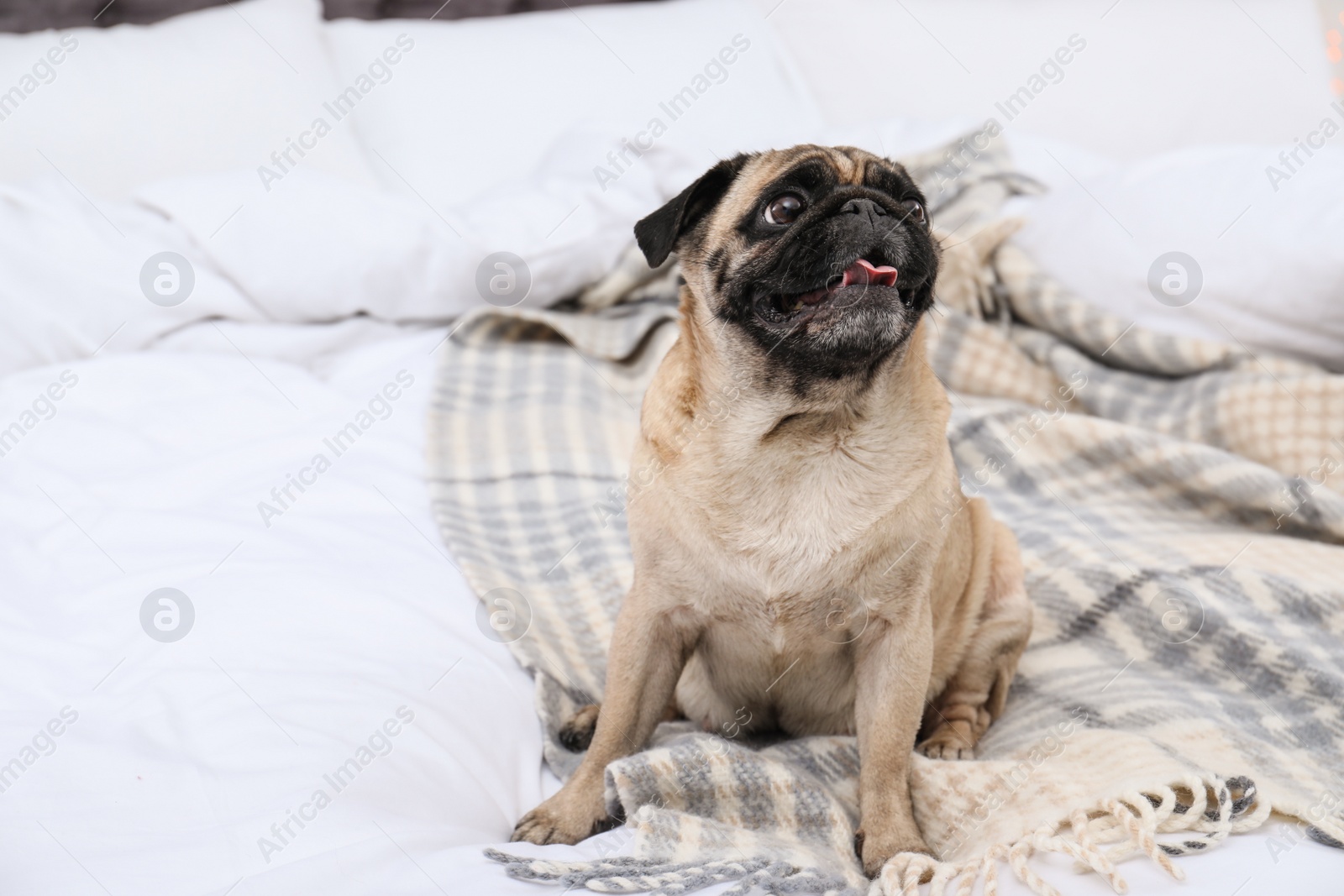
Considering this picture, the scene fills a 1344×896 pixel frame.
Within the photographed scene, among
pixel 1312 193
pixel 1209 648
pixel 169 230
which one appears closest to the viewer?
pixel 1209 648

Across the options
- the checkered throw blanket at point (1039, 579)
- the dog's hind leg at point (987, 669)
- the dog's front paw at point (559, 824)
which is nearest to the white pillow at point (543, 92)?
the checkered throw blanket at point (1039, 579)

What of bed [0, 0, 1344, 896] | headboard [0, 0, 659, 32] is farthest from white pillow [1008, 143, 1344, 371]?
headboard [0, 0, 659, 32]

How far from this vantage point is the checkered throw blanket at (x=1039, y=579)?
1264mm

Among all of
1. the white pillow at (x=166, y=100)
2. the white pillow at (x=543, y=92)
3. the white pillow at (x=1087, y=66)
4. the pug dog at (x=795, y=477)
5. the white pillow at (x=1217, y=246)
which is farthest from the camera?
the white pillow at (x=1087, y=66)

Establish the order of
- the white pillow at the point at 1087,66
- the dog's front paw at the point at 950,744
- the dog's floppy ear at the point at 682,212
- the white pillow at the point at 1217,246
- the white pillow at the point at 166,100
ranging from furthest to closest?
1. the white pillow at the point at 1087,66
2. the white pillow at the point at 166,100
3. the white pillow at the point at 1217,246
4. the dog's front paw at the point at 950,744
5. the dog's floppy ear at the point at 682,212

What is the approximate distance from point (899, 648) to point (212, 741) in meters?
0.96

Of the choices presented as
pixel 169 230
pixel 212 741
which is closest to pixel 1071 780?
pixel 212 741

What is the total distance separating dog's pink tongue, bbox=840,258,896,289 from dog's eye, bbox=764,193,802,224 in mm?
171

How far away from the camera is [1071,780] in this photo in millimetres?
1349

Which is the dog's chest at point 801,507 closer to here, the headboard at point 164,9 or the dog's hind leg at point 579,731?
the dog's hind leg at point 579,731

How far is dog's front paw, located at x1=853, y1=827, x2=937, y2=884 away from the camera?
136 centimetres

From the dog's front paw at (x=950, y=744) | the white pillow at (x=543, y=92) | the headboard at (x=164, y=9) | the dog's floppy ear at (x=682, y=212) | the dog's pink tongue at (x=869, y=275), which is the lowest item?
the dog's front paw at (x=950, y=744)

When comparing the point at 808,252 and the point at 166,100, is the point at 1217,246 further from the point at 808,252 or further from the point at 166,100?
the point at 166,100

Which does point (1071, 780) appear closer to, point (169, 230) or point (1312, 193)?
point (1312, 193)
